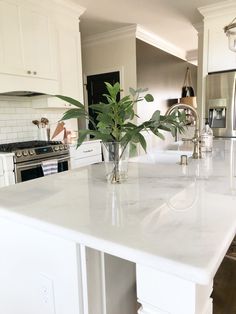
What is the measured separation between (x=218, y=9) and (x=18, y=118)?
2.91 metres

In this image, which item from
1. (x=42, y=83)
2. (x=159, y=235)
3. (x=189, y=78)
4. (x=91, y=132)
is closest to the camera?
(x=159, y=235)

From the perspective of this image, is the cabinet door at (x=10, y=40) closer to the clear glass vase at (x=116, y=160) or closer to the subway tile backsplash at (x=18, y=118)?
the subway tile backsplash at (x=18, y=118)

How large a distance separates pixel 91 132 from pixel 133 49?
3557 mm

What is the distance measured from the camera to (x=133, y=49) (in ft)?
13.8

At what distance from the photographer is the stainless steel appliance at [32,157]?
2.41 meters

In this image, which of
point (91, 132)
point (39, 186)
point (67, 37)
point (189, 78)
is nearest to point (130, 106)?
point (91, 132)

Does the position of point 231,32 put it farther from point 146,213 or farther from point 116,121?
point 146,213

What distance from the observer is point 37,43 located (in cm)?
288

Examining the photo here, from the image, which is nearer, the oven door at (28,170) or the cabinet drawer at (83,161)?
the oven door at (28,170)

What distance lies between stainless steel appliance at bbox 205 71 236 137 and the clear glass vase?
277 centimetres

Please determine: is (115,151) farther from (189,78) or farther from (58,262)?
(189,78)

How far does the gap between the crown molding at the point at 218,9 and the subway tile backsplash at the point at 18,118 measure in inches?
96.1

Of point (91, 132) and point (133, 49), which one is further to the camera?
point (133, 49)

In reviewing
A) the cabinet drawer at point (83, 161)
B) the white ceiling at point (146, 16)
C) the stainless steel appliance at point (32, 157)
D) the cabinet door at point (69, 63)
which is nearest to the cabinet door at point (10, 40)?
the cabinet door at point (69, 63)
